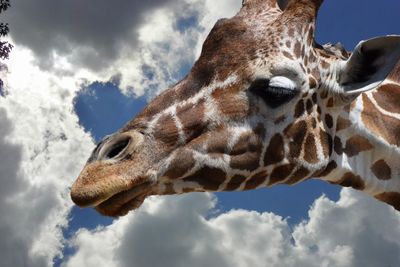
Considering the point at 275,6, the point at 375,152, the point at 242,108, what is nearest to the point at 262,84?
the point at 242,108

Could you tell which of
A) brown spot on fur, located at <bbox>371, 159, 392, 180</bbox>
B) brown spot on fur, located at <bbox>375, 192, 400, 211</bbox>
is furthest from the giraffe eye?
brown spot on fur, located at <bbox>375, 192, 400, 211</bbox>

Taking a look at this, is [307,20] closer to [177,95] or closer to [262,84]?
[262,84]

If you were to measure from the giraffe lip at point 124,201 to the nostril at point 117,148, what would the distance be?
365 millimetres

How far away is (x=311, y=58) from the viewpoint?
23.1ft

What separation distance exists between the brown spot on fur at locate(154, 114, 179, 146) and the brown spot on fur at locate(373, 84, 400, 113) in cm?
280

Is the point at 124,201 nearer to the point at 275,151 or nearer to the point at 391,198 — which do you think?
the point at 275,151

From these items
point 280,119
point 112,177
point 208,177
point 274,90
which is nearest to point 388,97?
point 280,119

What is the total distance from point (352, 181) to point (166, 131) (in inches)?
97.6

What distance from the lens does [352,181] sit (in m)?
7.40

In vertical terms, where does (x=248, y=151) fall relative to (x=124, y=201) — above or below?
above

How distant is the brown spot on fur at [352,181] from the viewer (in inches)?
288

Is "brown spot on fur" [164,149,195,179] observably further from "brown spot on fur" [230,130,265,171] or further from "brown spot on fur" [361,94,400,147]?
"brown spot on fur" [361,94,400,147]

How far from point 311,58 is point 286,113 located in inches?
32.0

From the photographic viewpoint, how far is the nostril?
5953mm
